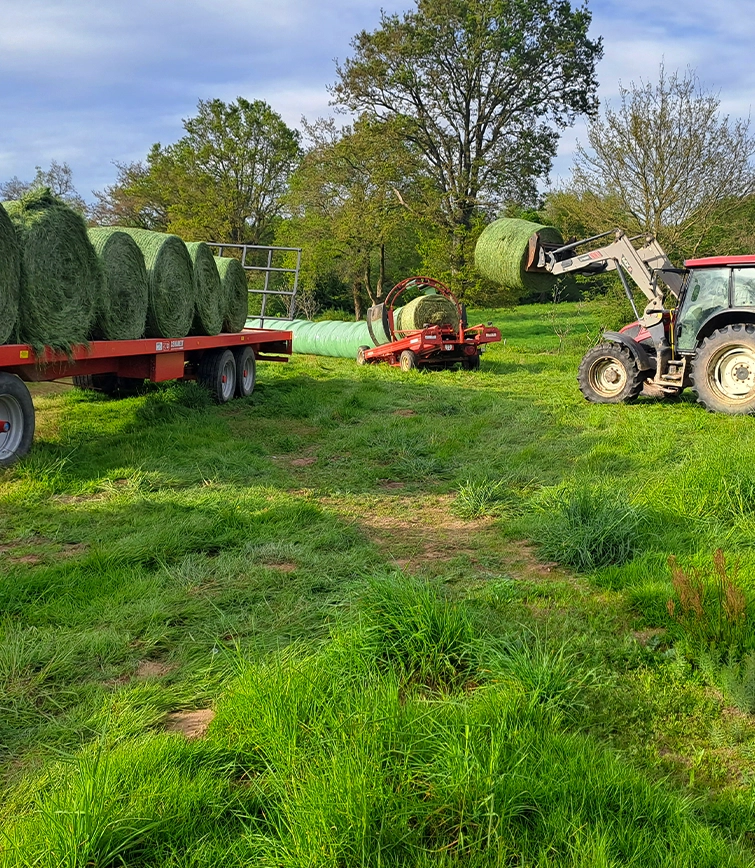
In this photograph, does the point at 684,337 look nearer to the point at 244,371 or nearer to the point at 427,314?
the point at 244,371

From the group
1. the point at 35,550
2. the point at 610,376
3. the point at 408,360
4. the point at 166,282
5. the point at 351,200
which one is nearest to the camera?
the point at 35,550

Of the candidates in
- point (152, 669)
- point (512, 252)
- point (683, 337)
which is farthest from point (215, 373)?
point (152, 669)

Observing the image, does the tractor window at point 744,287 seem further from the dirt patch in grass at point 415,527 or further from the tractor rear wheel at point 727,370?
the dirt patch in grass at point 415,527

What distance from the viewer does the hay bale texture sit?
16.1m

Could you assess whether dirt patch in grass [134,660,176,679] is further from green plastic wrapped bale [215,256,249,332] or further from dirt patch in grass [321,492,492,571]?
green plastic wrapped bale [215,256,249,332]

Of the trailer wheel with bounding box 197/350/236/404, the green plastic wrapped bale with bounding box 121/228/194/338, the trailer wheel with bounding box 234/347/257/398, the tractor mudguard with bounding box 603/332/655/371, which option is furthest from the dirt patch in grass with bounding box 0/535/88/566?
the tractor mudguard with bounding box 603/332/655/371

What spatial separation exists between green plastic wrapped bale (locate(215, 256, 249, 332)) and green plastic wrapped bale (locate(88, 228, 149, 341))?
267 cm

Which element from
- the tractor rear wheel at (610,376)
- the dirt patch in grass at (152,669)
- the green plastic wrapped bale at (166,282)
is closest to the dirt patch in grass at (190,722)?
the dirt patch in grass at (152,669)

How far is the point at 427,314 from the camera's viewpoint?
53.3 ft

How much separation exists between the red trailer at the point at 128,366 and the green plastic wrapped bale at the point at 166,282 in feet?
0.84

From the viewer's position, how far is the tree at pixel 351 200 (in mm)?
25891

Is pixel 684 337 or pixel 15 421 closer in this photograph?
pixel 15 421

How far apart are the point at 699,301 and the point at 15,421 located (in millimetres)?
8525

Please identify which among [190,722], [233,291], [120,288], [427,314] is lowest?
[190,722]
